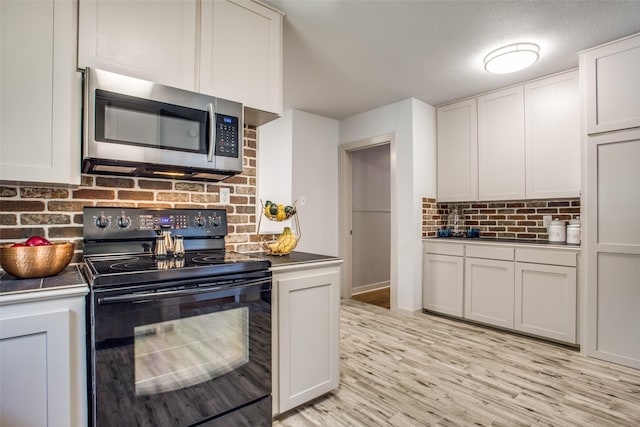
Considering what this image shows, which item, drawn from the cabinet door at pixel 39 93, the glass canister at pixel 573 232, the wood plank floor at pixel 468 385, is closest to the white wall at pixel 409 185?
the wood plank floor at pixel 468 385

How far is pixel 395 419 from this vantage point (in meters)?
1.84

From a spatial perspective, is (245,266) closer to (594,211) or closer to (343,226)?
(594,211)

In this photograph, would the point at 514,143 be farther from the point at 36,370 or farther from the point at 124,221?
the point at 36,370

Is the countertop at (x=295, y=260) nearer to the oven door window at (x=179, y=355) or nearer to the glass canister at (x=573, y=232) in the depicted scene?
the oven door window at (x=179, y=355)

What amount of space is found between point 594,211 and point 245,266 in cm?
269

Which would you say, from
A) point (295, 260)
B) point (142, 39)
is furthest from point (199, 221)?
point (142, 39)

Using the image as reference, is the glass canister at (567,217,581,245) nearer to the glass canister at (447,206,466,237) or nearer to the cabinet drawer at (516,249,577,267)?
the cabinet drawer at (516,249,577,267)

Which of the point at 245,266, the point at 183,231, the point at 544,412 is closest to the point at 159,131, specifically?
the point at 183,231

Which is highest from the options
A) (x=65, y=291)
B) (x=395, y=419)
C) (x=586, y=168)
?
(x=586, y=168)

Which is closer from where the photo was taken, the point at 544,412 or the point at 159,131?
the point at 159,131

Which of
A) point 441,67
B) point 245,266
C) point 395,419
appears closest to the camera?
point 245,266

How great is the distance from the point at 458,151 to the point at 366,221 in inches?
67.0

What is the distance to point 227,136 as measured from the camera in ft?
5.98

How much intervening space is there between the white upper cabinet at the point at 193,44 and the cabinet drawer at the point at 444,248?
2438mm
